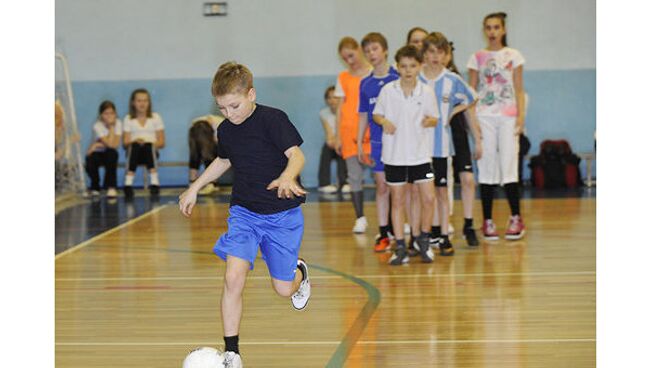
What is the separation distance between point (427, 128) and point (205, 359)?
3424mm

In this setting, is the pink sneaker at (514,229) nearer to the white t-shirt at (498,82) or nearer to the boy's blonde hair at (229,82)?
the white t-shirt at (498,82)

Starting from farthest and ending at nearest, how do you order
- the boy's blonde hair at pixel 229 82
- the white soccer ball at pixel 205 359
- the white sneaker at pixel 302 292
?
the white sneaker at pixel 302 292
the boy's blonde hair at pixel 229 82
the white soccer ball at pixel 205 359

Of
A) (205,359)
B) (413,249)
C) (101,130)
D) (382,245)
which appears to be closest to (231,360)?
(205,359)

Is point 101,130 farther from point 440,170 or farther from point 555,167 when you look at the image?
point 440,170

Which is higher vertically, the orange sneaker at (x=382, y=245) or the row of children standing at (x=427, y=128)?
the row of children standing at (x=427, y=128)

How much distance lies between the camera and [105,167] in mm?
13633

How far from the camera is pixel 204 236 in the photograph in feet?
31.4

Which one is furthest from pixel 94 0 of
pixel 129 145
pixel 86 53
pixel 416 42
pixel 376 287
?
pixel 376 287

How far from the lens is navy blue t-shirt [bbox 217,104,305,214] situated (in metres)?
4.66

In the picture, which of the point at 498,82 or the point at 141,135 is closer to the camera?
the point at 498,82

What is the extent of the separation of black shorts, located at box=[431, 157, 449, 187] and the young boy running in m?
0.51

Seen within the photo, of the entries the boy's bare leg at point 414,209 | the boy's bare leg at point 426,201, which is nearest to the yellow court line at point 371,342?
the boy's bare leg at point 426,201

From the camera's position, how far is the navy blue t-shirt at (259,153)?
466 cm

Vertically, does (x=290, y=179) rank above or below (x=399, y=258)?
above
